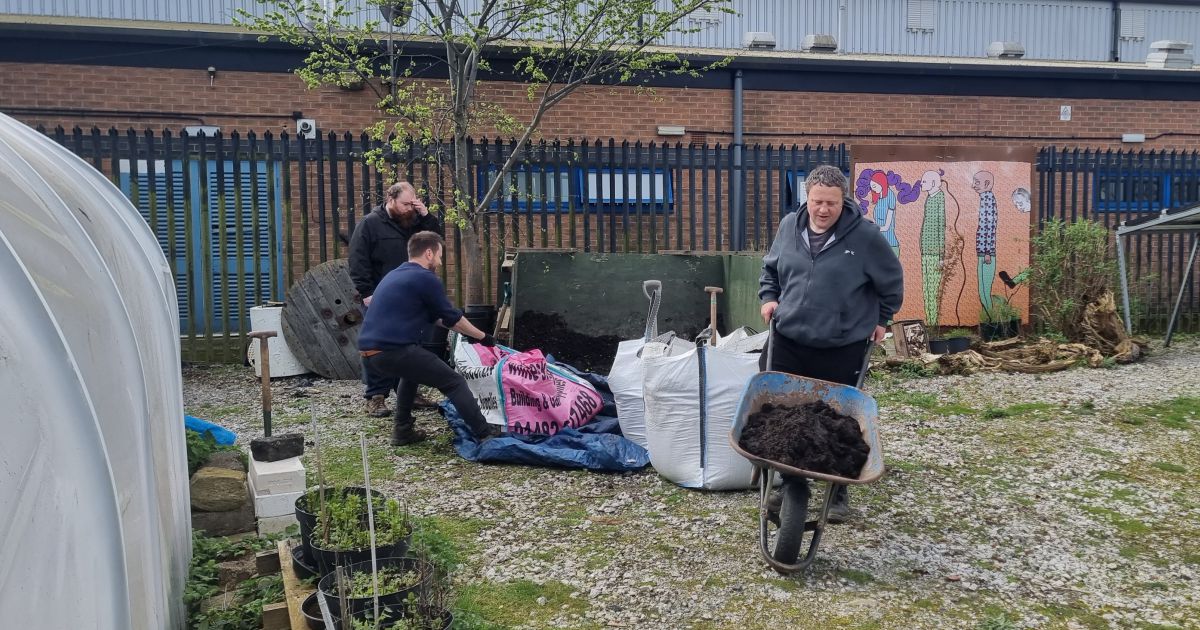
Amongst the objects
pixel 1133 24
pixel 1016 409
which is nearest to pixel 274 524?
pixel 1016 409

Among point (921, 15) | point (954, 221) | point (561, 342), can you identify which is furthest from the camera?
point (921, 15)

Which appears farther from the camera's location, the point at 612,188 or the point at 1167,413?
the point at 612,188

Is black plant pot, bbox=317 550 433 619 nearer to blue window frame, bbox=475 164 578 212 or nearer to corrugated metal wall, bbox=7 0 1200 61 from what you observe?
blue window frame, bbox=475 164 578 212

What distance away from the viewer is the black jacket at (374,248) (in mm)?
7367

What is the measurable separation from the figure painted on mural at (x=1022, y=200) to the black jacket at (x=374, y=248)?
736 cm

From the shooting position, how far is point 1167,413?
7234mm

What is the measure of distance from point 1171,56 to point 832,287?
14.5 metres

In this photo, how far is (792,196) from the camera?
38.5 ft

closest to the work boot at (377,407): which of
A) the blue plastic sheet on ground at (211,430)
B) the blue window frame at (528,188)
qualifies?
the blue plastic sheet on ground at (211,430)

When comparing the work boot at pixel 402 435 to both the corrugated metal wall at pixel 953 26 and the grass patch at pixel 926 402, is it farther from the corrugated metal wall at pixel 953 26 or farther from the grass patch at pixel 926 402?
→ the corrugated metal wall at pixel 953 26

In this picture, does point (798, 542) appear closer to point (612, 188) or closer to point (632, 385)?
point (632, 385)

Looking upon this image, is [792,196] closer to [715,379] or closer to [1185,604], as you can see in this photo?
[715,379]

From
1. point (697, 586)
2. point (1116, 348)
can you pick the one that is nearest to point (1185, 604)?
point (697, 586)

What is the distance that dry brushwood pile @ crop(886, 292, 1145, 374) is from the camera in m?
9.11
